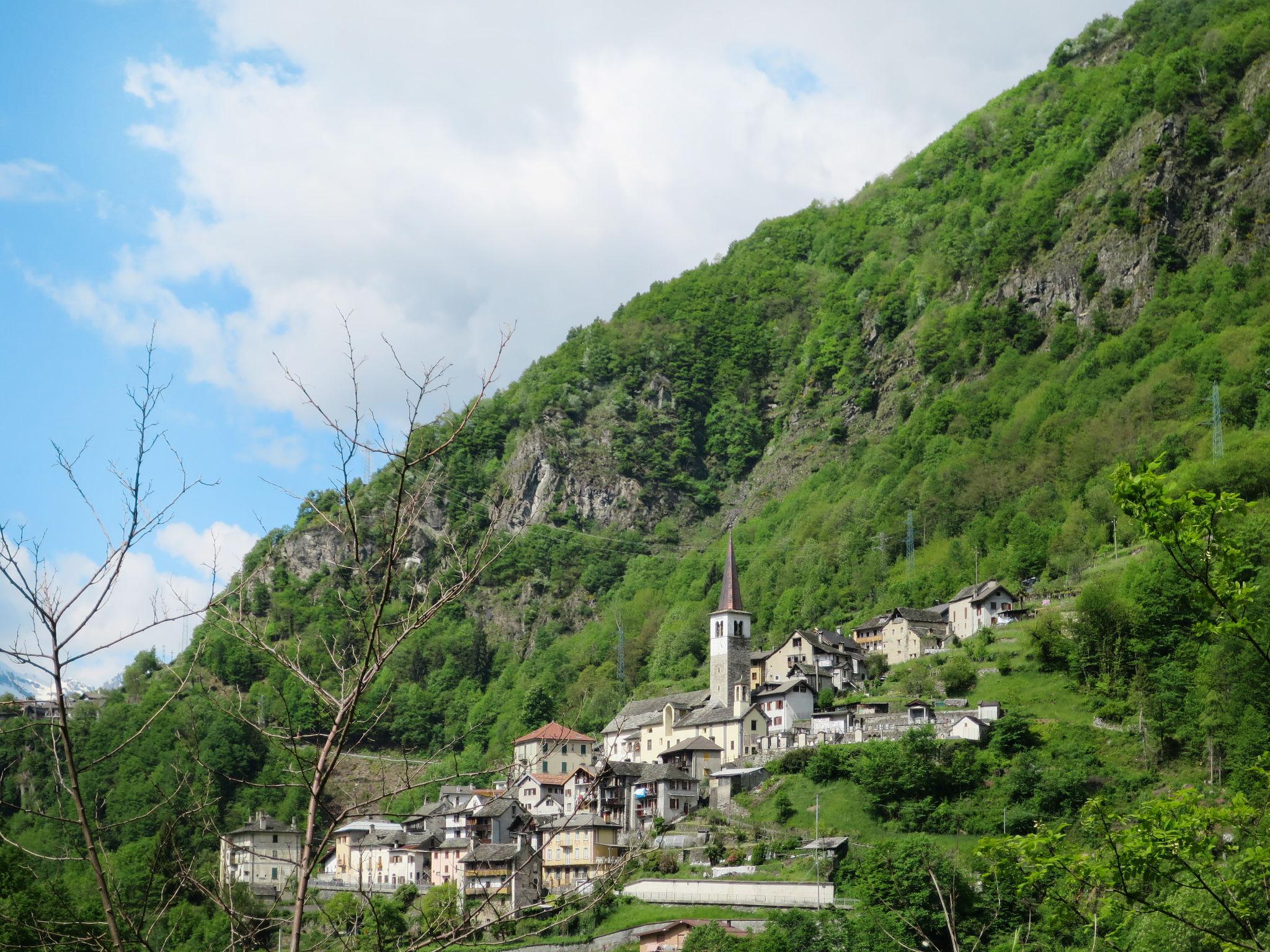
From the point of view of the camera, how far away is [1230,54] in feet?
415

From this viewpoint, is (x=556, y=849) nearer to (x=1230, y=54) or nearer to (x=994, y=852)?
(x=994, y=852)

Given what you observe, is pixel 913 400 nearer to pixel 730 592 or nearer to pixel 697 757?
pixel 730 592

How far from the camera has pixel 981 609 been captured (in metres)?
82.7

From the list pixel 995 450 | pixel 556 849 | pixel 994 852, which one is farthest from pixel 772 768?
pixel 994 852

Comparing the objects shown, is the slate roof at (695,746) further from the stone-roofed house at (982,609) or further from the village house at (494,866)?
the stone-roofed house at (982,609)

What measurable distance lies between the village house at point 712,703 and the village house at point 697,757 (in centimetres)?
167

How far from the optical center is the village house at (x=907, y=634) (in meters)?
84.2

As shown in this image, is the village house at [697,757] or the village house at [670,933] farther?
the village house at [697,757]

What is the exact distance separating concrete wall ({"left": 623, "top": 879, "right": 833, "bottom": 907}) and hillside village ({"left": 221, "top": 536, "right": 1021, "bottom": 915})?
2421mm

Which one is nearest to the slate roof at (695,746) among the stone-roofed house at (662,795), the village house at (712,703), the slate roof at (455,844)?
the village house at (712,703)

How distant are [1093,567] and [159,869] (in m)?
79.5

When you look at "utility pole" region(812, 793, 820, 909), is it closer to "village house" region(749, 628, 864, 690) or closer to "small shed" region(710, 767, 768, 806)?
"small shed" region(710, 767, 768, 806)

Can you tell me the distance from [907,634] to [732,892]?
33483 millimetres

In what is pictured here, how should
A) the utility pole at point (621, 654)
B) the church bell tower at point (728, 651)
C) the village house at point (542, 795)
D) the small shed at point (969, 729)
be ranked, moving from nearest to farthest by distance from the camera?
the small shed at point (969, 729), the village house at point (542, 795), the church bell tower at point (728, 651), the utility pole at point (621, 654)
